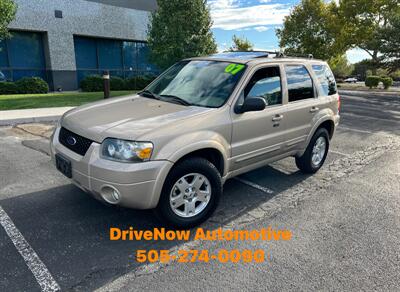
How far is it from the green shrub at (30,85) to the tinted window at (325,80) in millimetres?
15279

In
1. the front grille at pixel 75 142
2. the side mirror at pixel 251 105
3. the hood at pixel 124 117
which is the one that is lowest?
the front grille at pixel 75 142

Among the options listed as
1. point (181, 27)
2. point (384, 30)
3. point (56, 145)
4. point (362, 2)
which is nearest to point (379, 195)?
point (56, 145)

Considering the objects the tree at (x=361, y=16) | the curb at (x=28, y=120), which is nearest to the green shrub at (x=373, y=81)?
the tree at (x=361, y=16)

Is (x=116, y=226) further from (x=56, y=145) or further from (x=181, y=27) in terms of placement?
(x=181, y=27)

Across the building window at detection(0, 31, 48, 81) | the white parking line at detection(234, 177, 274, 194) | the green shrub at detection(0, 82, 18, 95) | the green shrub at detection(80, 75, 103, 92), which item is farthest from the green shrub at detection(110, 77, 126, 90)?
the white parking line at detection(234, 177, 274, 194)

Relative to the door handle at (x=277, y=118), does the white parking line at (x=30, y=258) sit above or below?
below

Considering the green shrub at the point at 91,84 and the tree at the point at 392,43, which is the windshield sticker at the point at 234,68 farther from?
the tree at the point at 392,43

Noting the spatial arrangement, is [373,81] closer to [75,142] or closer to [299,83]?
[299,83]

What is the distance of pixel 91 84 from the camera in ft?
60.4

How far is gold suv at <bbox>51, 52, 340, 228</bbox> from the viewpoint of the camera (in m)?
2.91

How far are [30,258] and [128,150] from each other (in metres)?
1.27

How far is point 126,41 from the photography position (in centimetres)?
2220

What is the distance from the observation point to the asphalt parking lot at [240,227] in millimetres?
2619

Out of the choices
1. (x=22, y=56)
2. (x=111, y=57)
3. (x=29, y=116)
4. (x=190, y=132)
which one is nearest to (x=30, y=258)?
(x=190, y=132)
